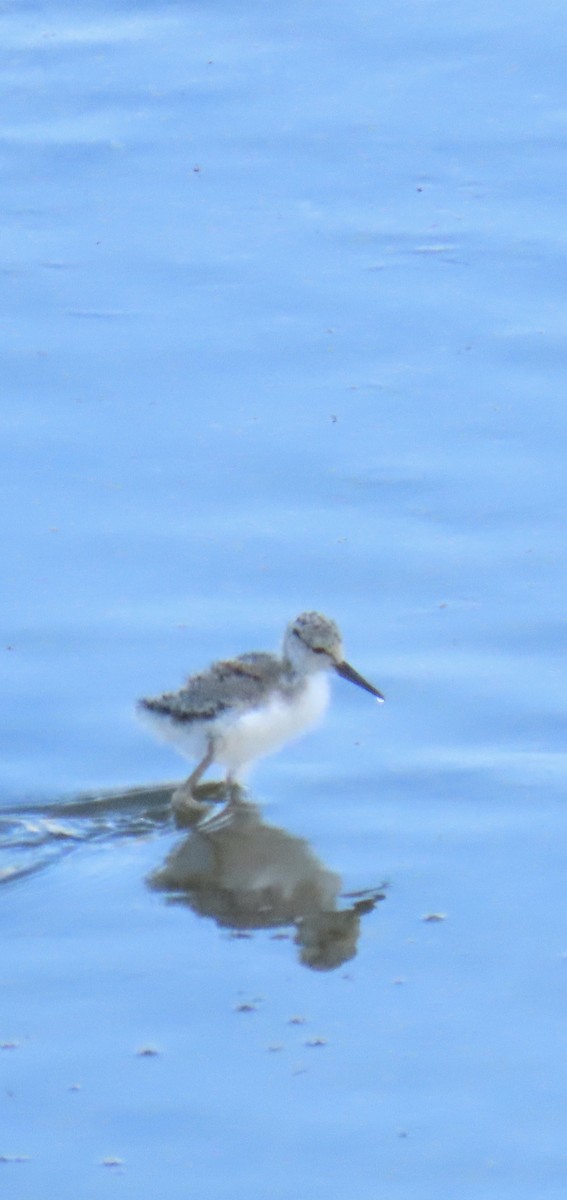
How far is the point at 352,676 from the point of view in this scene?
5.55 meters

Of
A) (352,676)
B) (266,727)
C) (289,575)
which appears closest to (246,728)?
(266,727)

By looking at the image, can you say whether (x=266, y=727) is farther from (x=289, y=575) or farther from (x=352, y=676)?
(x=289, y=575)

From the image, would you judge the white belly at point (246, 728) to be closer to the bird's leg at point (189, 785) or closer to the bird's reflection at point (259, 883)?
the bird's leg at point (189, 785)

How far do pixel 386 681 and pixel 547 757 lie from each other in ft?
1.91

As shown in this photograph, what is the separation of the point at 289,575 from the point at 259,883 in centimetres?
139

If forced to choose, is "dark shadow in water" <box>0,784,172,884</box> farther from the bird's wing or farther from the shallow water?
the bird's wing

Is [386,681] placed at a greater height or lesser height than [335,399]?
lesser

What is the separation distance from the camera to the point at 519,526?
6379mm

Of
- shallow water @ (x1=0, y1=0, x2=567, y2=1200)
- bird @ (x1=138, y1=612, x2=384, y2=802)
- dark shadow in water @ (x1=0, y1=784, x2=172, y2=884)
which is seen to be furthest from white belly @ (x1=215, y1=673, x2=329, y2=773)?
dark shadow in water @ (x1=0, y1=784, x2=172, y2=884)

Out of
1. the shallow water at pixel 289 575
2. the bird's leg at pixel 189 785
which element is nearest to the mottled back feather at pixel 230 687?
the bird's leg at pixel 189 785

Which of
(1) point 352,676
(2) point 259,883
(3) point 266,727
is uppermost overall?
(1) point 352,676

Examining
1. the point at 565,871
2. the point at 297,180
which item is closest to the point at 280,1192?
the point at 565,871

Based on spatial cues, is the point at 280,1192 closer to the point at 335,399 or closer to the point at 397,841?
the point at 397,841

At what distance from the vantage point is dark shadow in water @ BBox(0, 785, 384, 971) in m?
4.80
